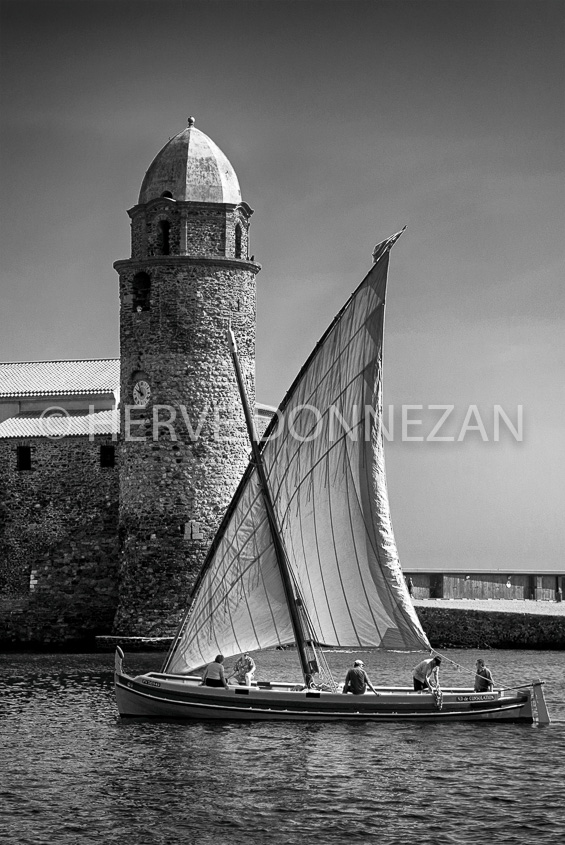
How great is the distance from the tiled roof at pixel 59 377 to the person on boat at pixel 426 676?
2129 cm

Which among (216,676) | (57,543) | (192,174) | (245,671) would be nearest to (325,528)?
(245,671)

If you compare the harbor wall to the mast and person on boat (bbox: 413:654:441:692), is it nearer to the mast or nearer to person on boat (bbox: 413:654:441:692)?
the mast

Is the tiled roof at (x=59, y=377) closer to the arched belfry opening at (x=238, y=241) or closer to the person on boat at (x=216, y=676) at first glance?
the arched belfry opening at (x=238, y=241)

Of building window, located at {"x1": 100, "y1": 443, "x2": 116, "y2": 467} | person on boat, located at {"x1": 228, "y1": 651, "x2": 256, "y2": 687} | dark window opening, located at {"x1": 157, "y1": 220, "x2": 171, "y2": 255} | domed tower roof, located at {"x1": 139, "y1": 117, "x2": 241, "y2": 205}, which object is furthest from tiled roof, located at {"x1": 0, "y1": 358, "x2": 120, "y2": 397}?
person on boat, located at {"x1": 228, "y1": 651, "x2": 256, "y2": 687}

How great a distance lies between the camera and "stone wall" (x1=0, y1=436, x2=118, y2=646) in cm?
4691

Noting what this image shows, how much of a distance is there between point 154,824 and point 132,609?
23311 millimetres

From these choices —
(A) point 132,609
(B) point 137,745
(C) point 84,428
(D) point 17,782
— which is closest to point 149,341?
(C) point 84,428

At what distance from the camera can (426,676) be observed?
29.8 m

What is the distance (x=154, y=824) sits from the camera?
21.5m

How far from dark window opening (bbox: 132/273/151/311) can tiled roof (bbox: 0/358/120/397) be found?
14.3ft

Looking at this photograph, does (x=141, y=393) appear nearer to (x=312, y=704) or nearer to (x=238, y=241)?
(x=238, y=241)

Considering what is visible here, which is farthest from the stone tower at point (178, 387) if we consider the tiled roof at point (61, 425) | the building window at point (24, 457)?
the building window at point (24, 457)

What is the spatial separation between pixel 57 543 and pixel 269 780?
23.9 meters

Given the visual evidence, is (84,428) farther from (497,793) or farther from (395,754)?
(497,793)
